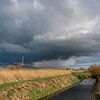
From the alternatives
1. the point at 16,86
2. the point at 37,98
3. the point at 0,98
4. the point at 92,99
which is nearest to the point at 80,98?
the point at 92,99

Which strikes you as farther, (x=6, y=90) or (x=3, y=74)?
(x=3, y=74)

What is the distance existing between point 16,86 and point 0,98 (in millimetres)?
4453

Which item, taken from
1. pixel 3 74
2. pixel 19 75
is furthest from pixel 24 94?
pixel 19 75

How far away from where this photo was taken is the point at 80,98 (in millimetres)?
32219

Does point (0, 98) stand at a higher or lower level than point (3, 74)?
lower

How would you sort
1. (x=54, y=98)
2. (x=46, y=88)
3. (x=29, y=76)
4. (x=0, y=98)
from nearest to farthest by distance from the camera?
(x=0, y=98)
(x=54, y=98)
(x=46, y=88)
(x=29, y=76)

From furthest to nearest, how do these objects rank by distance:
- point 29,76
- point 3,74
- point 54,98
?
point 29,76, point 3,74, point 54,98

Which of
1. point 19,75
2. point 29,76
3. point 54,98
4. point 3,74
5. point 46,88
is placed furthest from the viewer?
point 29,76

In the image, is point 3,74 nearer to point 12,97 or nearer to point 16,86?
point 16,86

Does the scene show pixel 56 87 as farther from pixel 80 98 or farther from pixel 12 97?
pixel 12 97

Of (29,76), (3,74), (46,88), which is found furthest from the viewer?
(29,76)

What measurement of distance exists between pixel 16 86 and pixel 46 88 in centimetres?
766

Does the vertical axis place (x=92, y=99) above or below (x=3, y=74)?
below

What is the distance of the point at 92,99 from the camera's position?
3053cm
